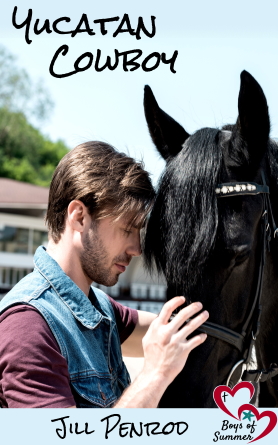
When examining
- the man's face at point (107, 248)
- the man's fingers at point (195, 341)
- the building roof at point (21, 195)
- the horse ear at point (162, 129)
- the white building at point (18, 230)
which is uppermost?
the horse ear at point (162, 129)

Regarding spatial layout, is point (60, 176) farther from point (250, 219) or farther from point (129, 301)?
point (129, 301)

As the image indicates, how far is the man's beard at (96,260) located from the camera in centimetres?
201

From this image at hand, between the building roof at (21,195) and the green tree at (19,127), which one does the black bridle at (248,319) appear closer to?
the building roof at (21,195)

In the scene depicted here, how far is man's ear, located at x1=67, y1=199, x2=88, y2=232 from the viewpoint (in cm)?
202

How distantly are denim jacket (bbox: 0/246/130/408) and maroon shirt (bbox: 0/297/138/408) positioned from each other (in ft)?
0.21

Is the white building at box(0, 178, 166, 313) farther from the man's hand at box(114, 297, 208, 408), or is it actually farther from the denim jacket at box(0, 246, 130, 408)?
the man's hand at box(114, 297, 208, 408)

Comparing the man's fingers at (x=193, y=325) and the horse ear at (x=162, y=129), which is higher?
the horse ear at (x=162, y=129)

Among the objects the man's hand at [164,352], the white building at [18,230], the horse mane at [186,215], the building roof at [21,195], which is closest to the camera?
the man's hand at [164,352]

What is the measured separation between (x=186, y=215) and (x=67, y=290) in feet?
1.96

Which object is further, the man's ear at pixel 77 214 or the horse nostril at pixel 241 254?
the man's ear at pixel 77 214

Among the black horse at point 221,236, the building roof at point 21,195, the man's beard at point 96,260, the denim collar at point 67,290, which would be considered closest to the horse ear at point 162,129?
the black horse at point 221,236

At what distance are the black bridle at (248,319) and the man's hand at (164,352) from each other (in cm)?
10

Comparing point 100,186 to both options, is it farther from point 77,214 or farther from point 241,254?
point 241,254

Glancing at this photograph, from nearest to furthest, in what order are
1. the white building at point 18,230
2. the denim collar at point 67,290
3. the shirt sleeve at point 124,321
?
the denim collar at point 67,290 → the shirt sleeve at point 124,321 → the white building at point 18,230
